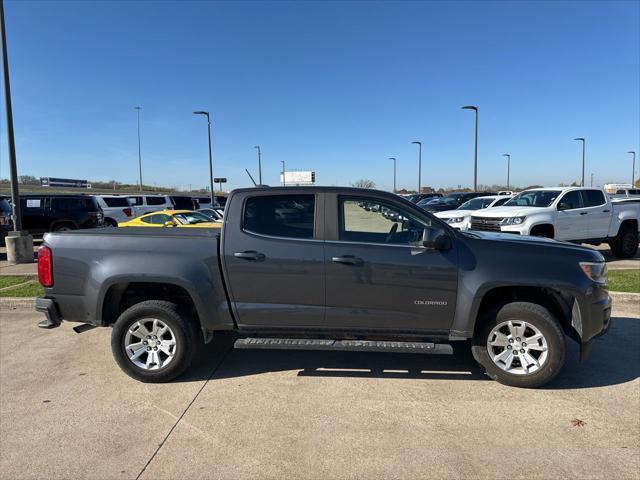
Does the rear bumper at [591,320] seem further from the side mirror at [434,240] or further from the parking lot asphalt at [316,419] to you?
the side mirror at [434,240]

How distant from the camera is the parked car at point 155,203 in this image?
70.3 ft

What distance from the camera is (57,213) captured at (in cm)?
1514

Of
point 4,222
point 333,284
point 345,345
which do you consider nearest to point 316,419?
point 345,345

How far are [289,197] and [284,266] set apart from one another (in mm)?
702

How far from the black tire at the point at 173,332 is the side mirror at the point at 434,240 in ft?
7.66

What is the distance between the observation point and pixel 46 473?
2.83m

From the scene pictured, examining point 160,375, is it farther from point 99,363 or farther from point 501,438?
point 501,438

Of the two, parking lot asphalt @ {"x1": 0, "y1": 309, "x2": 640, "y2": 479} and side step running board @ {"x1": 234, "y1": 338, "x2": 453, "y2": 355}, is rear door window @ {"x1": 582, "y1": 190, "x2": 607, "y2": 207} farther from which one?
side step running board @ {"x1": 234, "y1": 338, "x2": 453, "y2": 355}

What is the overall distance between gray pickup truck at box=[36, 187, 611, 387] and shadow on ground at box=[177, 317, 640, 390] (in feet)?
1.14

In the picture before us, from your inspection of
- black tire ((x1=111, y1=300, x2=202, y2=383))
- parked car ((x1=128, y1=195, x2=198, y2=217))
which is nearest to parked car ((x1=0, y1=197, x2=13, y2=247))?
parked car ((x1=128, y1=195, x2=198, y2=217))

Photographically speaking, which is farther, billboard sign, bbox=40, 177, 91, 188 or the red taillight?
billboard sign, bbox=40, 177, 91, 188

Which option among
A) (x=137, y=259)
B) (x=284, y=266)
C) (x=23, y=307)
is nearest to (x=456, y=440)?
(x=284, y=266)

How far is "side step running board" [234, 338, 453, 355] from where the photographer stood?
12.9 feet

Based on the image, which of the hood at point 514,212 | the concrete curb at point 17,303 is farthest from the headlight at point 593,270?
the concrete curb at point 17,303
